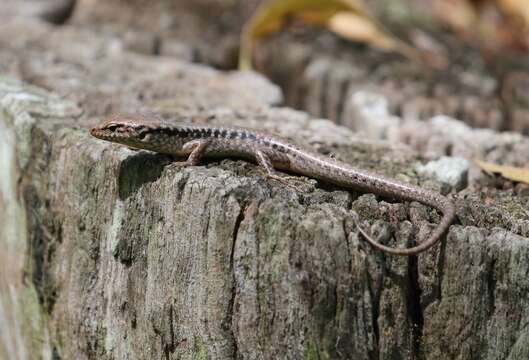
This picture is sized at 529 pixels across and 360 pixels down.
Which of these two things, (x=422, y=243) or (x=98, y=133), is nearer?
(x=422, y=243)

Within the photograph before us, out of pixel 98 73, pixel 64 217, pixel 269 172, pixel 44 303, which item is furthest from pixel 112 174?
pixel 98 73

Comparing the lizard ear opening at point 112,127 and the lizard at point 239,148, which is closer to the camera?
the lizard at point 239,148

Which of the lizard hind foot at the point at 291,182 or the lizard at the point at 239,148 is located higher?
the lizard at the point at 239,148

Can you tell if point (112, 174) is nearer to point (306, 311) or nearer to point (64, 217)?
point (64, 217)

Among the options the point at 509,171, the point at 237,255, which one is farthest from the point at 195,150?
the point at 509,171

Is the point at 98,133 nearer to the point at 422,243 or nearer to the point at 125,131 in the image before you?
the point at 125,131

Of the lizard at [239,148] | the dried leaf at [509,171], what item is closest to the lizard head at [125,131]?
the lizard at [239,148]

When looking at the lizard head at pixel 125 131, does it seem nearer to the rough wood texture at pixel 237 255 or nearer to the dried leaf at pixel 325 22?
the rough wood texture at pixel 237 255

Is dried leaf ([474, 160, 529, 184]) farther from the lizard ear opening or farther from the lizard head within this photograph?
the lizard ear opening
